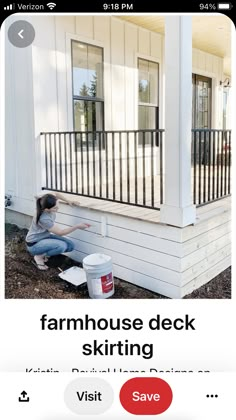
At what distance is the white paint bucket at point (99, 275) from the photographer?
2121 millimetres

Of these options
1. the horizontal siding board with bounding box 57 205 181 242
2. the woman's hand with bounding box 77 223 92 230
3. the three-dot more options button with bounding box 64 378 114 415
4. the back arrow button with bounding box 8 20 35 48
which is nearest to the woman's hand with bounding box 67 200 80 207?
the horizontal siding board with bounding box 57 205 181 242

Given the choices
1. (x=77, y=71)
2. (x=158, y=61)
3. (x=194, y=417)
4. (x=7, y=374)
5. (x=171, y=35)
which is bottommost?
(x=194, y=417)

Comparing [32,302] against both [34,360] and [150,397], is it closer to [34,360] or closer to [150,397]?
[34,360]

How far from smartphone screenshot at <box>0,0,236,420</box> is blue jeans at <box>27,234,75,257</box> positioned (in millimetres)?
11

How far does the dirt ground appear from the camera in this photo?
6.13 feet

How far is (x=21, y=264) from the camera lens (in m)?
2.45

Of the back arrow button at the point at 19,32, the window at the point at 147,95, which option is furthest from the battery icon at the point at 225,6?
the window at the point at 147,95

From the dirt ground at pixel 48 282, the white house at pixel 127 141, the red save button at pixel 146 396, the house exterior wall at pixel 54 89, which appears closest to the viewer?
the red save button at pixel 146 396

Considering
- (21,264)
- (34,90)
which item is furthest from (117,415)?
(34,90)

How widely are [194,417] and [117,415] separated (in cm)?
27

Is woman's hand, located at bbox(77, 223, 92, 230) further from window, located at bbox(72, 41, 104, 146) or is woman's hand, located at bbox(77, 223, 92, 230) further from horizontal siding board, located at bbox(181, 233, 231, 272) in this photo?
window, located at bbox(72, 41, 104, 146)

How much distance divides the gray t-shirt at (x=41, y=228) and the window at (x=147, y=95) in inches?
89.6

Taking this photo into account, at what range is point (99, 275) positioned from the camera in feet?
7.45

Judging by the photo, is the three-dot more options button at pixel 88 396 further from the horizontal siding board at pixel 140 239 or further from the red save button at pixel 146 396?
the horizontal siding board at pixel 140 239
